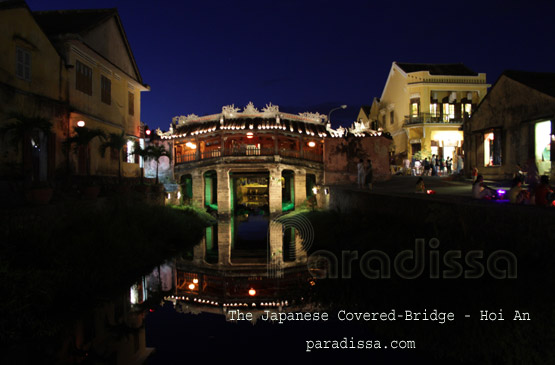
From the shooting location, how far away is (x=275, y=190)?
2811 cm

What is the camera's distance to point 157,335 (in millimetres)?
7590

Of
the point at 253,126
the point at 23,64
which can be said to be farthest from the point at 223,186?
the point at 23,64

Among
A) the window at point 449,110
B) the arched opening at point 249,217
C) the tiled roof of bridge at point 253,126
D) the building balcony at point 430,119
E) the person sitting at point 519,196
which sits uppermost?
the window at point 449,110

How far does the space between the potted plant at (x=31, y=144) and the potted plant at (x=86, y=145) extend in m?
1.17

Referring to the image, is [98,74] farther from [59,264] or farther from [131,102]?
[59,264]

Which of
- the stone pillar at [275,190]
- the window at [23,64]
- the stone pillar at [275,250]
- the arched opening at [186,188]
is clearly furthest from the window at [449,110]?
the window at [23,64]

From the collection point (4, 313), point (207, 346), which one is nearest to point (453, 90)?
point (207, 346)

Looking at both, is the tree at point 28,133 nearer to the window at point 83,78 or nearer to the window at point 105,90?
the window at point 83,78

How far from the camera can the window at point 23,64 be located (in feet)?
44.9

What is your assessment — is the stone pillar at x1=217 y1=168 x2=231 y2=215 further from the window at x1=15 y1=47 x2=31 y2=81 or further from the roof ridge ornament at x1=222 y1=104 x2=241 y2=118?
the window at x1=15 y1=47 x2=31 y2=81

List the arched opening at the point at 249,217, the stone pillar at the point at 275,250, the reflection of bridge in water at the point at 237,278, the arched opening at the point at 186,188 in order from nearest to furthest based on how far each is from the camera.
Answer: the reflection of bridge in water at the point at 237,278 < the stone pillar at the point at 275,250 < the arched opening at the point at 249,217 < the arched opening at the point at 186,188

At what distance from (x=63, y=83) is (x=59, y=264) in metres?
10.8

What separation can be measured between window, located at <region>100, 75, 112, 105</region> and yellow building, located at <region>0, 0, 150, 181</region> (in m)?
0.05

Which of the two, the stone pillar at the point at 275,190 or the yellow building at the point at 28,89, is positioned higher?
the yellow building at the point at 28,89
